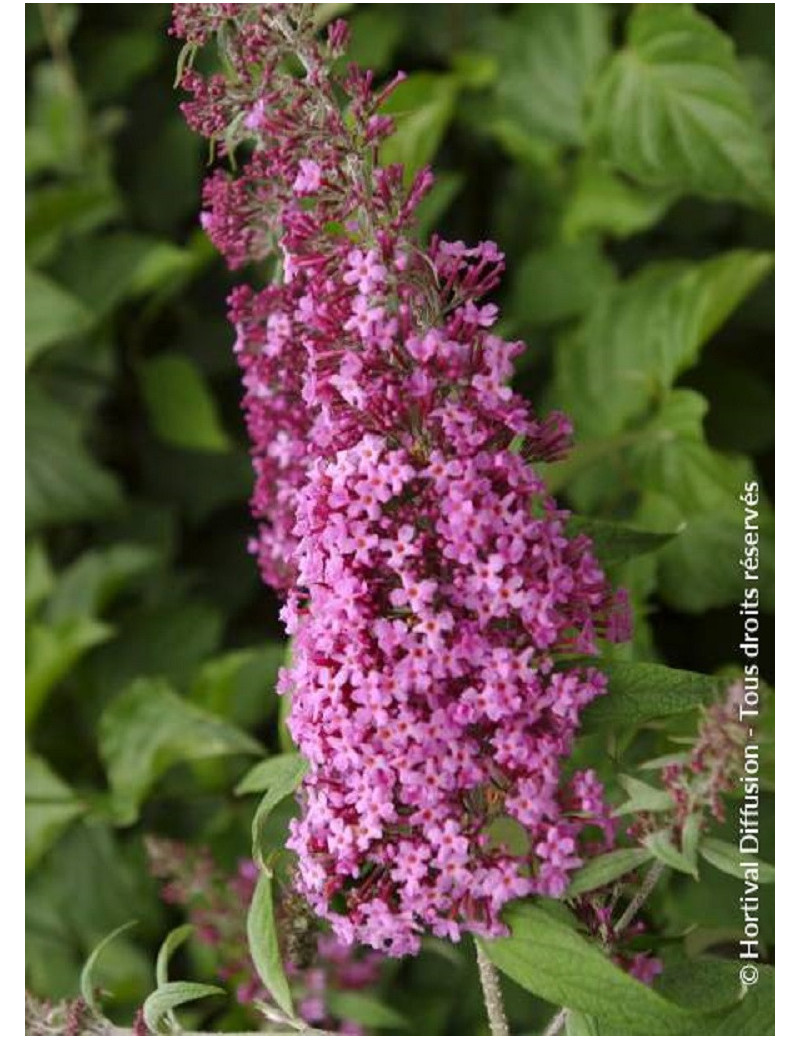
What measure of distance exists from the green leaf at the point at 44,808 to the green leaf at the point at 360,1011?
0.28 meters

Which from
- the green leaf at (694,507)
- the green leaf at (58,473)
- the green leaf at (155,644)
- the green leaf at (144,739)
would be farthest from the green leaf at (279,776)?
the green leaf at (58,473)

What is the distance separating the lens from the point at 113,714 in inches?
44.5

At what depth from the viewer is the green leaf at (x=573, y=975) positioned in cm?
61

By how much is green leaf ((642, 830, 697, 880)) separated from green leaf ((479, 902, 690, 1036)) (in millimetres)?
48

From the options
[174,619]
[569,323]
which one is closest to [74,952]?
[174,619]

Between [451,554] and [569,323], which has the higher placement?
[569,323]

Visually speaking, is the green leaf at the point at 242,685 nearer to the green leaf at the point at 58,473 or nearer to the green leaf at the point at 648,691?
the green leaf at the point at 58,473

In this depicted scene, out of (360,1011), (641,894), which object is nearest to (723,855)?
(641,894)

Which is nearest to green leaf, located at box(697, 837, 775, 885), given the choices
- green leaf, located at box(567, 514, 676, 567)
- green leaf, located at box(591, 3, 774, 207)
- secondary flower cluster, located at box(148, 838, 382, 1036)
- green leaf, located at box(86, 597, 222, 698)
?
green leaf, located at box(567, 514, 676, 567)

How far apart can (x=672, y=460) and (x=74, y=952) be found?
0.71 metres

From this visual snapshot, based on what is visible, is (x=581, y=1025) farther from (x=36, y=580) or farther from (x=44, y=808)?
(x=36, y=580)

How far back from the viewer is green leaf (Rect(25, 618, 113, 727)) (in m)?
1.31

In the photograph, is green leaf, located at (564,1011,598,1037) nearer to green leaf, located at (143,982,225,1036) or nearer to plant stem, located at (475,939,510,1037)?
plant stem, located at (475,939,510,1037)
